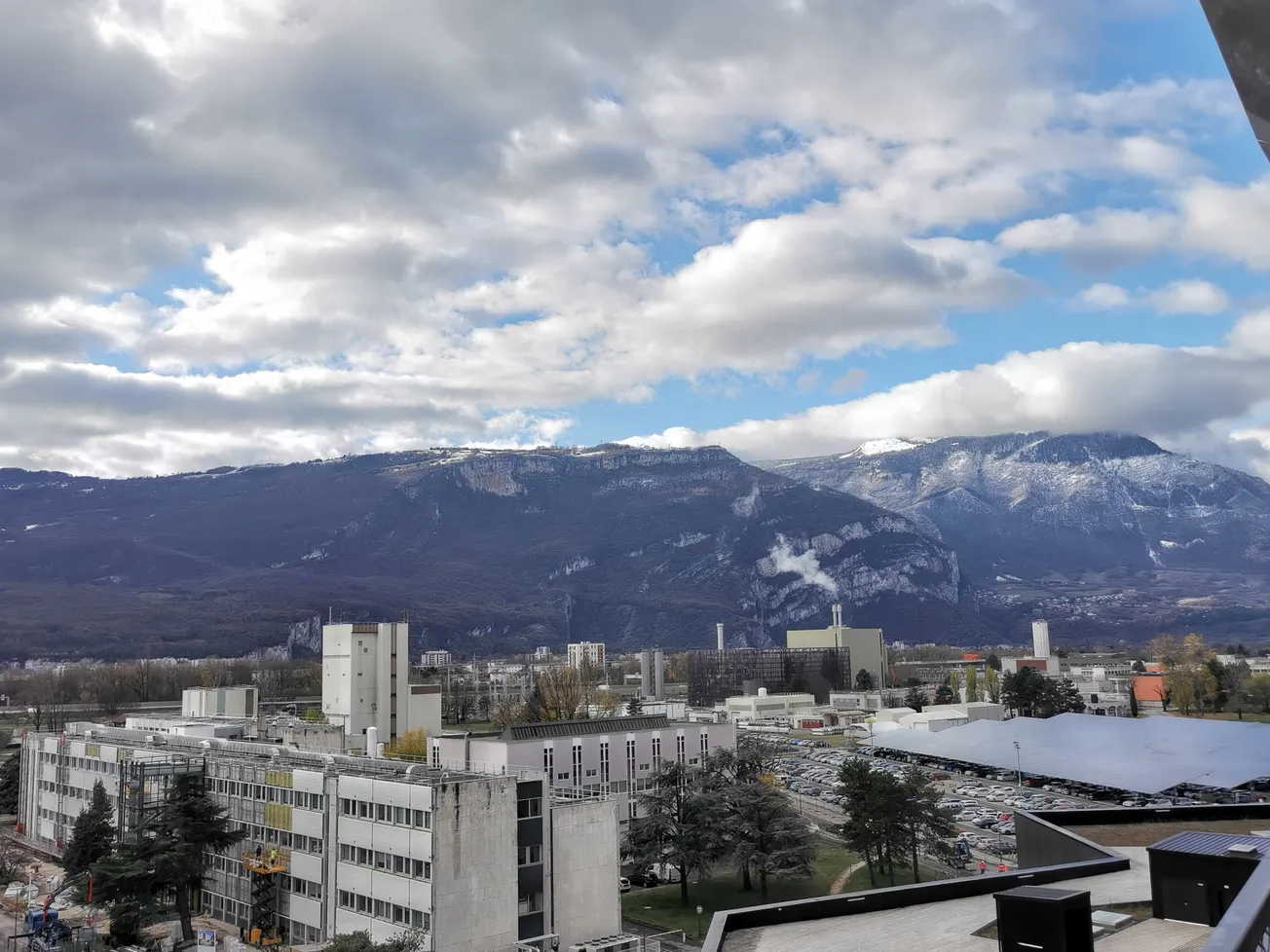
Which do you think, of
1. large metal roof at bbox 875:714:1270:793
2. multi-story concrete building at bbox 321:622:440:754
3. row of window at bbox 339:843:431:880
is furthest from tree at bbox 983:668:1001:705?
row of window at bbox 339:843:431:880

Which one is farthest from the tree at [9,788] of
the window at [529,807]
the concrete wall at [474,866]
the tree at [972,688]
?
the tree at [972,688]

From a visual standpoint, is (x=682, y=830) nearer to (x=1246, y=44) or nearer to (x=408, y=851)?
(x=408, y=851)

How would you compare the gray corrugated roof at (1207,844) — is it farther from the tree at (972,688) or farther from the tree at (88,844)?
the tree at (972,688)

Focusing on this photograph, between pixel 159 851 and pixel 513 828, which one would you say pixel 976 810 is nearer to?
pixel 513 828

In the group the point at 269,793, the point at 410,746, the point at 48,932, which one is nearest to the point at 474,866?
the point at 269,793

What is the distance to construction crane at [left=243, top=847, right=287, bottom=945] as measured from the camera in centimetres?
3045

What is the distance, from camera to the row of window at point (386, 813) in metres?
26.0

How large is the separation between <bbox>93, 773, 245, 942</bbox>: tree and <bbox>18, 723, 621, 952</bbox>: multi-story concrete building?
118cm

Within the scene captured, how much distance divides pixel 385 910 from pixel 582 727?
1002 inches

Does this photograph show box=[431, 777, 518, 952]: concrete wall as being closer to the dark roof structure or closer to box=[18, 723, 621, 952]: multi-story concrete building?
box=[18, 723, 621, 952]: multi-story concrete building

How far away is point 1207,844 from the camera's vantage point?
14445 mm

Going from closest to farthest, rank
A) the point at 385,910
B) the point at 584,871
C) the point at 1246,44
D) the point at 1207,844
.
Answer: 1. the point at 1246,44
2. the point at 1207,844
3. the point at 385,910
4. the point at 584,871

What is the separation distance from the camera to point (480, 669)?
169000 millimetres

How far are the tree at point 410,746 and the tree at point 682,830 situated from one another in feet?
83.1
